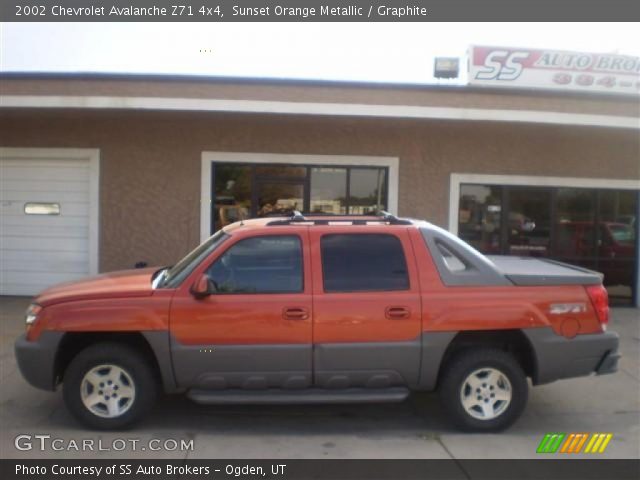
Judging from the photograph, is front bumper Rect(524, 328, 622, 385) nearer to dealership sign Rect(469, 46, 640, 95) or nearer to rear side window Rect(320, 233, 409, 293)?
rear side window Rect(320, 233, 409, 293)

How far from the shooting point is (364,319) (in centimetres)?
501

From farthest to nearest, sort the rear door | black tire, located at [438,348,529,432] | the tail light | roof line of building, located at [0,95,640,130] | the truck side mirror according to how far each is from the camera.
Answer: roof line of building, located at [0,95,640,130], the tail light, black tire, located at [438,348,529,432], the rear door, the truck side mirror

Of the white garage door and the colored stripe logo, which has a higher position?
the white garage door

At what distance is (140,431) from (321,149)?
659 cm

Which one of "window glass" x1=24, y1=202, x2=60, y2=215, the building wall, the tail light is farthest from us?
"window glass" x1=24, y1=202, x2=60, y2=215

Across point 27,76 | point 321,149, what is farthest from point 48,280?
point 321,149

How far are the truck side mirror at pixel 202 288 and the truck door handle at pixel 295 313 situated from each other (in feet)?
2.05

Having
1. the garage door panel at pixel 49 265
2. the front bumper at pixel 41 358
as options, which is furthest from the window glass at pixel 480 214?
the front bumper at pixel 41 358

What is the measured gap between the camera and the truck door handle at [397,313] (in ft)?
16.5

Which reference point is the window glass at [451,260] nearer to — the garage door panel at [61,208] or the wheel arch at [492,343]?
the wheel arch at [492,343]

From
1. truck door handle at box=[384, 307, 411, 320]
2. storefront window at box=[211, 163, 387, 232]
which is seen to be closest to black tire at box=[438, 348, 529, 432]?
truck door handle at box=[384, 307, 411, 320]

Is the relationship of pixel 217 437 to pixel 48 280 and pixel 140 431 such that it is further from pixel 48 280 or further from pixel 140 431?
pixel 48 280

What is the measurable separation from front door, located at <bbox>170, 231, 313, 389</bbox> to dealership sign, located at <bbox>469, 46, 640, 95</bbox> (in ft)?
24.6

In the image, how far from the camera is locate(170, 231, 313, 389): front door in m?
4.94
